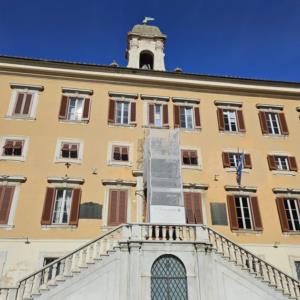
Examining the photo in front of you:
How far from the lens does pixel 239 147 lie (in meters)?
18.2

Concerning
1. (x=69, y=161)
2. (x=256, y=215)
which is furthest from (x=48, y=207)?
(x=256, y=215)

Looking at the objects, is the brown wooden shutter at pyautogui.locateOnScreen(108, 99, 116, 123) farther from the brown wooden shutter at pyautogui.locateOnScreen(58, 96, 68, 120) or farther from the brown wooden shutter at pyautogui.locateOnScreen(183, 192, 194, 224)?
the brown wooden shutter at pyautogui.locateOnScreen(183, 192, 194, 224)

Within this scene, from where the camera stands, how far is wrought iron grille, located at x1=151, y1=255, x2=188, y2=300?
11477 millimetres

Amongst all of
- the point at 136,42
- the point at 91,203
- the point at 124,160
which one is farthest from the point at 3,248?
the point at 136,42

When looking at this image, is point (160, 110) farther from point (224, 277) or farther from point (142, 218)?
point (224, 277)

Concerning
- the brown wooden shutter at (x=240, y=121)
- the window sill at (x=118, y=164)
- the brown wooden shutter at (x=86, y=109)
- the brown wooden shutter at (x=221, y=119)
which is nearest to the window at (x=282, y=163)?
the brown wooden shutter at (x=240, y=121)

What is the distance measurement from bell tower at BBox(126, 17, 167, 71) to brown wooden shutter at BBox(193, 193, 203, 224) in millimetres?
11202

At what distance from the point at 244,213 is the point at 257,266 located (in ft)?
14.1

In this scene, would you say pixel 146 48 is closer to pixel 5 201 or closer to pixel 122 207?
pixel 122 207

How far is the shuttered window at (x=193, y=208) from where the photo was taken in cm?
1567

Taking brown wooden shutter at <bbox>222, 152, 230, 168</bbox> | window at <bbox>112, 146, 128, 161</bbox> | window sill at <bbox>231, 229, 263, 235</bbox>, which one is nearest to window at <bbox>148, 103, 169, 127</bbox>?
window at <bbox>112, 146, 128, 161</bbox>

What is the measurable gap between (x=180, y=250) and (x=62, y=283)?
14.0 ft

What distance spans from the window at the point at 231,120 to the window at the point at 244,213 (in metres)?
4.24

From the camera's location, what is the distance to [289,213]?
16.6m
